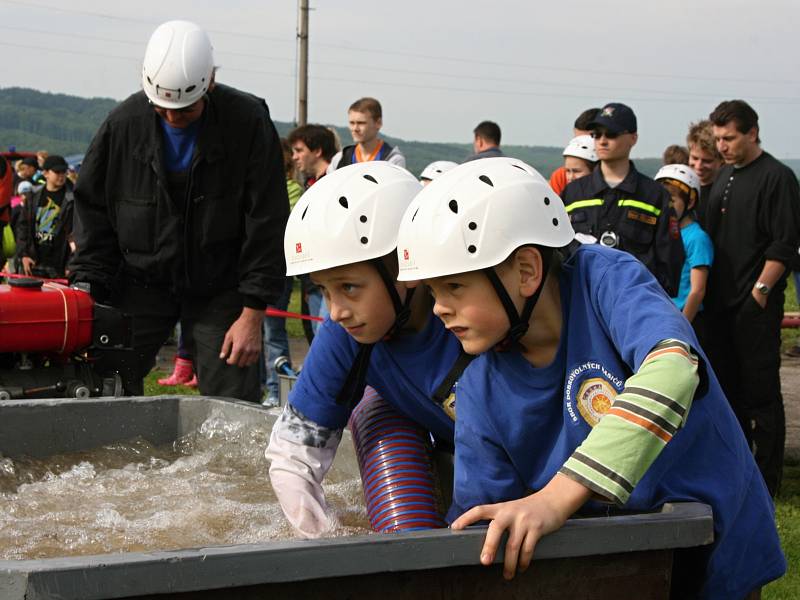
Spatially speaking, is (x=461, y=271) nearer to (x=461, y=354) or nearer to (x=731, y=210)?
(x=461, y=354)

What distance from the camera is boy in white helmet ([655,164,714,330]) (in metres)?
6.91

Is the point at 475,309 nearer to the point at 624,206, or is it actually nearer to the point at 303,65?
the point at 624,206

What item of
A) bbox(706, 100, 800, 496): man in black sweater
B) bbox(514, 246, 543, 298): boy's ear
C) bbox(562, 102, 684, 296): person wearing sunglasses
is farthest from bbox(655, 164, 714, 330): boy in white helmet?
bbox(514, 246, 543, 298): boy's ear

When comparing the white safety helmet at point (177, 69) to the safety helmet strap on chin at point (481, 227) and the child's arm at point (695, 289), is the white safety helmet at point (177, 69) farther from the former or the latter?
the child's arm at point (695, 289)

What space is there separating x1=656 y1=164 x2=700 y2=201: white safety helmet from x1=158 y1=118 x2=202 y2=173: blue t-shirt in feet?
10.1

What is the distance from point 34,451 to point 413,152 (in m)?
62.3

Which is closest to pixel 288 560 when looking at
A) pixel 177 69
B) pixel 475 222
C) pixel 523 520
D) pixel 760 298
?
pixel 523 520

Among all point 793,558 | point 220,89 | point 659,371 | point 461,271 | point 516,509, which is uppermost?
point 220,89

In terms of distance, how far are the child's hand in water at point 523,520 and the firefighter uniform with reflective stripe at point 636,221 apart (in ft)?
12.3

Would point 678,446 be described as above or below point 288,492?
above

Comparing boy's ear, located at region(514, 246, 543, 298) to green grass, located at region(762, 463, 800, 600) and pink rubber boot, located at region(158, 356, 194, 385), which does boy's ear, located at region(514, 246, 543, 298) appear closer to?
green grass, located at region(762, 463, 800, 600)

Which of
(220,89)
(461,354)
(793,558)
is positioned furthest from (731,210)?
(461,354)

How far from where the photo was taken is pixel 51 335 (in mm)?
5723

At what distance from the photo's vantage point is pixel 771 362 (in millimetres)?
6684
